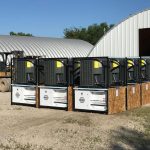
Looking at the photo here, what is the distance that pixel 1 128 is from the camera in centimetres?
1027

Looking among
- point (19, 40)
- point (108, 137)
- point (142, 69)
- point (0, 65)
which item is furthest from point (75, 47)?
point (108, 137)

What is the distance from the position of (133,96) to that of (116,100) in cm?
145

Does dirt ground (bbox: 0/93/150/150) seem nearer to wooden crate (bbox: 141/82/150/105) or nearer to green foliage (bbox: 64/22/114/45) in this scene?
wooden crate (bbox: 141/82/150/105)

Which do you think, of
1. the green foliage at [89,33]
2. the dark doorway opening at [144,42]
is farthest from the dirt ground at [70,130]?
the green foliage at [89,33]

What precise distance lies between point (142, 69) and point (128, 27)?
8.55m

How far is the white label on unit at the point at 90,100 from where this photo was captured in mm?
12547

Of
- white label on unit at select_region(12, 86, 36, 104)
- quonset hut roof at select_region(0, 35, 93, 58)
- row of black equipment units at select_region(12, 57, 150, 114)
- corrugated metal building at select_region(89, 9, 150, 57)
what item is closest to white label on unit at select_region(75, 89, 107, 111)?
row of black equipment units at select_region(12, 57, 150, 114)

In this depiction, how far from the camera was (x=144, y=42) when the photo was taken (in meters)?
23.7

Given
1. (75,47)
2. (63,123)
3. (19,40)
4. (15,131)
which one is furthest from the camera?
(75,47)

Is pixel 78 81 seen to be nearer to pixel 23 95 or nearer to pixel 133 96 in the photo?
pixel 133 96

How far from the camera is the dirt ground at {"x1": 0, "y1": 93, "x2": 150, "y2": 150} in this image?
844 cm

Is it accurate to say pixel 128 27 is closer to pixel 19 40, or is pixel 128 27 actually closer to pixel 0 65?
pixel 0 65

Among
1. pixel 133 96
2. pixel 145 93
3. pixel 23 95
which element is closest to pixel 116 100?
pixel 133 96

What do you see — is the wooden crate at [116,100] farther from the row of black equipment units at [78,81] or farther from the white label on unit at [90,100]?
the white label on unit at [90,100]
